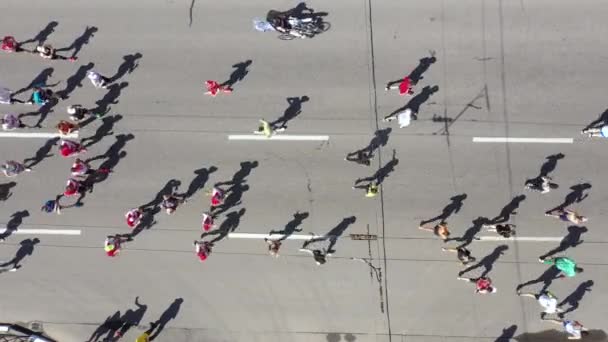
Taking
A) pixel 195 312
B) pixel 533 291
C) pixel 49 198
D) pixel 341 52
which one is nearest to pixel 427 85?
pixel 341 52

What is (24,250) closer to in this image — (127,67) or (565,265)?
(127,67)

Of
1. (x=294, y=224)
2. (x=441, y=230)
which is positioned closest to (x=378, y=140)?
(x=441, y=230)

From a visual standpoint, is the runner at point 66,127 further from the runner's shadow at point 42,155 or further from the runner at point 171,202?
the runner at point 171,202

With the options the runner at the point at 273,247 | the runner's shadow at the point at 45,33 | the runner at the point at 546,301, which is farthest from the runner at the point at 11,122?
the runner at the point at 546,301

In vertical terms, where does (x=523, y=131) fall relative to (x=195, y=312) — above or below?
above

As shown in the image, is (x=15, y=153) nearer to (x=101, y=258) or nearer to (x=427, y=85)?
(x=101, y=258)

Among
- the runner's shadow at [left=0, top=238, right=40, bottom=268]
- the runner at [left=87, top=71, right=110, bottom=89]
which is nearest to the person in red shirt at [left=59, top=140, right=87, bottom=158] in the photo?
the runner at [left=87, top=71, right=110, bottom=89]

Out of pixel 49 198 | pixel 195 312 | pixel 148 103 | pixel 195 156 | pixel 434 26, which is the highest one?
pixel 434 26
